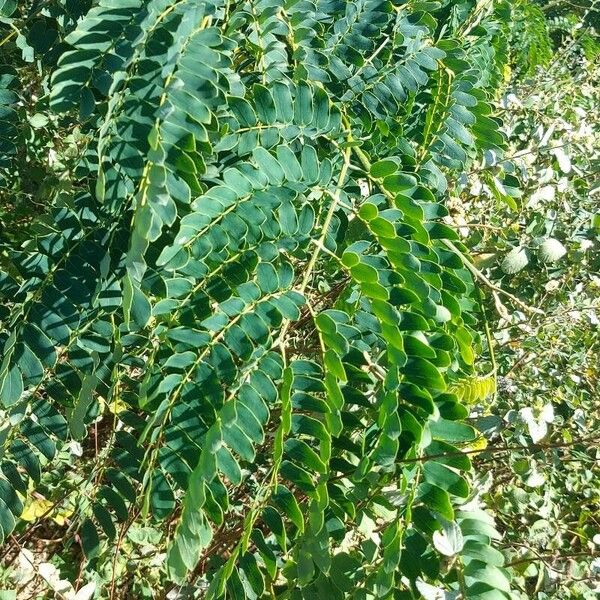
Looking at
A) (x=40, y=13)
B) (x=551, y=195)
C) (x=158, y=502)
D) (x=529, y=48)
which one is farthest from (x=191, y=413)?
(x=529, y=48)

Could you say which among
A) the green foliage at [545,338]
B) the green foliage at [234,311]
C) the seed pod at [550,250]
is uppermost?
the green foliage at [234,311]

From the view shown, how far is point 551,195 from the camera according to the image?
2543 millimetres

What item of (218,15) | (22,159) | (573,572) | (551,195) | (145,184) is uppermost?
(218,15)

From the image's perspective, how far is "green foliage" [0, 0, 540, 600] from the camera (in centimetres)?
102

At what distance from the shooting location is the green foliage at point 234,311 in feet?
3.33

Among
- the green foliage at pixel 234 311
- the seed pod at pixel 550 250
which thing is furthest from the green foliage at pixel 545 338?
the green foliage at pixel 234 311

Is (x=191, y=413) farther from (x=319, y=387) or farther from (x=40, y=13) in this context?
(x=40, y=13)

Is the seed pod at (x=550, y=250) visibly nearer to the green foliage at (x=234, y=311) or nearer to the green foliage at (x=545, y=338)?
the green foliage at (x=545, y=338)

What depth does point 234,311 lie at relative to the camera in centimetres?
109

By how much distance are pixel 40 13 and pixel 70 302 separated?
0.70m

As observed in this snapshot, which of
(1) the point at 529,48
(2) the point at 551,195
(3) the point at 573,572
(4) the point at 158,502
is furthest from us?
(1) the point at 529,48

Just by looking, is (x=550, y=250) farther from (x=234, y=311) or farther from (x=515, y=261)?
(x=234, y=311)

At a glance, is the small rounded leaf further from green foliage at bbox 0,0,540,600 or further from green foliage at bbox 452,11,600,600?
green foliage at bbox 0,0,540,600

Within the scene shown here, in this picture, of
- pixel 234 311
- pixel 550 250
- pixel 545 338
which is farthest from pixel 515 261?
pixel 234 311
